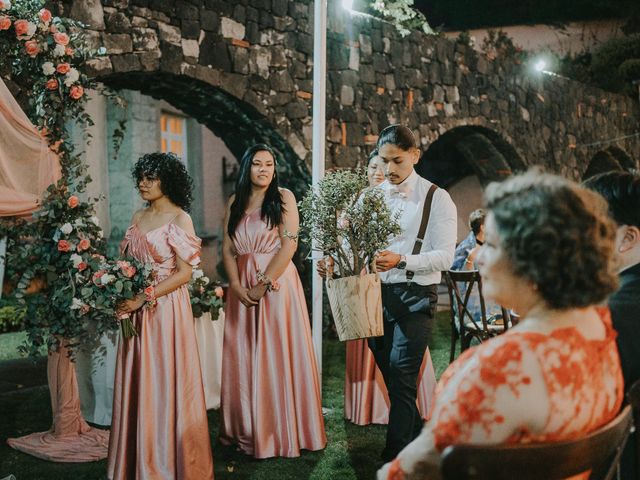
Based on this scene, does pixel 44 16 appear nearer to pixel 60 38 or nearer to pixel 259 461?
pixel 60 38

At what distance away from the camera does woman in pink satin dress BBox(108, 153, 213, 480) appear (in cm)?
336

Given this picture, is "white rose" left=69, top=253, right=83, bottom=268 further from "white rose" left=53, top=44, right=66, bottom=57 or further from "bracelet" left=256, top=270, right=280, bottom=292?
"white rose" left=53, top=44, right=66, bottom=57

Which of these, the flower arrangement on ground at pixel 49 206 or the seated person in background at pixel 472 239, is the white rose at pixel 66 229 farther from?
the seated person in background at pixel 472 239

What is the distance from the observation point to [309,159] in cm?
686

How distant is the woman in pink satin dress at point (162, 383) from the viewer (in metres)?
3.36

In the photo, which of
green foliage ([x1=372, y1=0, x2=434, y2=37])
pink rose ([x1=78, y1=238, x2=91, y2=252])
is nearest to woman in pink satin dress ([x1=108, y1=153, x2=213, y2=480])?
pink rose ([x1=78, y1=238, x2=91, y2=252])

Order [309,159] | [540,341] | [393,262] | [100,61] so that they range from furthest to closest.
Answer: [309,159], [100,61], [393,262], [540,341]

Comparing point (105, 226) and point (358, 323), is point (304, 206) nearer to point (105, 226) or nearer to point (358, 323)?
point (358, 323)

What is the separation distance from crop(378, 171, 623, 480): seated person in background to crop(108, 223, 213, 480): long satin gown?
2.11 m

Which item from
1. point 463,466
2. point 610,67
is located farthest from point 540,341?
point 610,67

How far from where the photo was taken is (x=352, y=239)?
10.4ft

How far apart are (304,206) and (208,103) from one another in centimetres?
341

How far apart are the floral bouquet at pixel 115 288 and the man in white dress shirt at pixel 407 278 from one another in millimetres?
1230

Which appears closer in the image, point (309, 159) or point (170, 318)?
point (170, 318)
